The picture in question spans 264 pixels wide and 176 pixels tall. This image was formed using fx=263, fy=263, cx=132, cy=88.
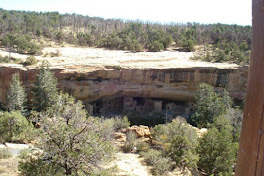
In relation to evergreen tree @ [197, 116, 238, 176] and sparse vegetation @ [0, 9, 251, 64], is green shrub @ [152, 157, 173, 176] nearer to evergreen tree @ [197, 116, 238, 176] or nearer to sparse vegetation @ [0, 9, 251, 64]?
evergreen tree @ [197, 116, 238, 176]

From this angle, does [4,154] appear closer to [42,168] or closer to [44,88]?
[42,168]

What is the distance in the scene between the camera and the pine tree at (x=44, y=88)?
2064cm

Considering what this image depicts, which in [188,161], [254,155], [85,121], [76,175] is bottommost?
[188,161]

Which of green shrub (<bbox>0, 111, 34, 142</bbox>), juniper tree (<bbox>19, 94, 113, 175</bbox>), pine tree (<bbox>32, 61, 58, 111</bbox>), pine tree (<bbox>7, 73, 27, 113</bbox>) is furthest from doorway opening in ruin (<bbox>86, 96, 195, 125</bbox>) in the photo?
juniper tree (<bbox>19, 94, 113, 175</bbox>)

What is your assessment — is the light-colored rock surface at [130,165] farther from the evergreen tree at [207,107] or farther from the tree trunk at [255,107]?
the tree trunk at [255,107]

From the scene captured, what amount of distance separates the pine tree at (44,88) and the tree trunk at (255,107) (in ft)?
64.3

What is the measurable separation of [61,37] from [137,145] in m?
28.5

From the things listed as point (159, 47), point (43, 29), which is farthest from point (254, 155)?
point (43, 29)

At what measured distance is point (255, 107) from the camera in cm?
214

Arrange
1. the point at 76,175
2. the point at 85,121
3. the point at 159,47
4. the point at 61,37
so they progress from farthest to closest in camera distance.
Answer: the point at 61,37 → the point at 159,47 → the point at 85,121 → the point at 76,175

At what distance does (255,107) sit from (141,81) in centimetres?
2206

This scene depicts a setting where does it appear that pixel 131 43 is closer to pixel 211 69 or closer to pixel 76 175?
pixel 211 69

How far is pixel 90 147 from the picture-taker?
7.11 metres

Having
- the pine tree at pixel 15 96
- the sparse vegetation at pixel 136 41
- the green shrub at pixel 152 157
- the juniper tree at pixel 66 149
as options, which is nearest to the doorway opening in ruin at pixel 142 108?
the sparse vegetation at pixel 136 41
